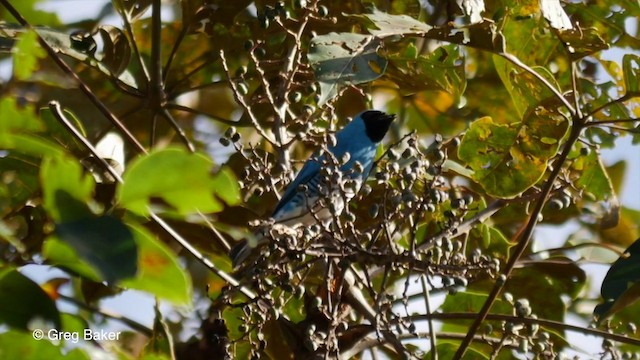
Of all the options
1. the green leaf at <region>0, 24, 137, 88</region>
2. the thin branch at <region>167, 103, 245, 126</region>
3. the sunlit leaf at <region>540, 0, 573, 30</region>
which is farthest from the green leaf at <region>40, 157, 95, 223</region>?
the thin branch at <region>167, 103, 245, 126</region>

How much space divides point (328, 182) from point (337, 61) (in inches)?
13.9

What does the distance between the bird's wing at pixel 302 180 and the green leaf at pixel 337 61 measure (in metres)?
0.25

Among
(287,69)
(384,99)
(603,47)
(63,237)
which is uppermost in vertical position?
(63,237)

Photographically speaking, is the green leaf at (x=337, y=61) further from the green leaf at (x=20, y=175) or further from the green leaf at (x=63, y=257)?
the green leaf at (x=63, y=257)

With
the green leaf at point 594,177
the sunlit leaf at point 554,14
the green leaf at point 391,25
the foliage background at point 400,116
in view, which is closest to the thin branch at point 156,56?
the foliage background at point 400,116

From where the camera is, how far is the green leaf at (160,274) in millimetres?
906

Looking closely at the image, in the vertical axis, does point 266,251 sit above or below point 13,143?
below

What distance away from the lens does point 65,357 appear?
0.95m

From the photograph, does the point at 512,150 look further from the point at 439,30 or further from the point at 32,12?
the point at 32,12

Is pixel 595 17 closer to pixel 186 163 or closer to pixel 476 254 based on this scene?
pixel 476 254

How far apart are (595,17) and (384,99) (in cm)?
104

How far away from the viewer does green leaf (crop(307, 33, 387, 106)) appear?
210cm

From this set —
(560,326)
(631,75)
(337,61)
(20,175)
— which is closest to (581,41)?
(631,75)

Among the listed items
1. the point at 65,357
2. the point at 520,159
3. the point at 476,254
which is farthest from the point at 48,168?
the point at 520,159
